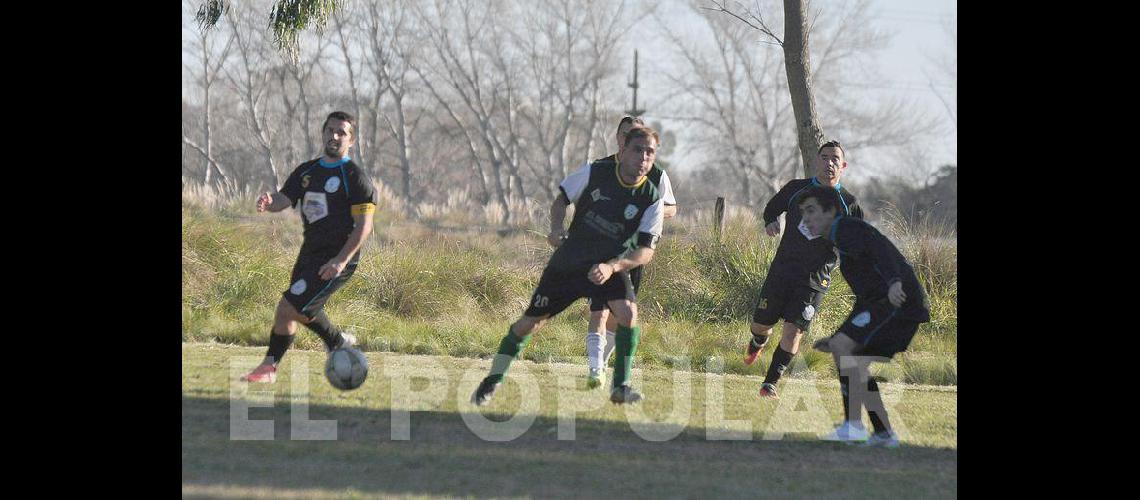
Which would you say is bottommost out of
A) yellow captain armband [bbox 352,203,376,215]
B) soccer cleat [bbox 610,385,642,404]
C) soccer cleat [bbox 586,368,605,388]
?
soccer cleat [bbox 610,385,642,404]

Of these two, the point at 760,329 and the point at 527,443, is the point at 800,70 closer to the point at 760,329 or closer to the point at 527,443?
the point at 760,329

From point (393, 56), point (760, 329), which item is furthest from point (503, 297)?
point (393, 56)

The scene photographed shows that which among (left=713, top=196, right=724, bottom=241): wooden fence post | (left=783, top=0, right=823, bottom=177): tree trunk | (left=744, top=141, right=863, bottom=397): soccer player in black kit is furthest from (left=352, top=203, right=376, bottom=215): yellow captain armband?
(left=713, top=196, right=724, bottom=241): wooden fence post

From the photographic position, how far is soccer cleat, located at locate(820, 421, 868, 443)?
19.8 ft

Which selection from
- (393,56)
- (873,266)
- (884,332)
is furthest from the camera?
(393,56)

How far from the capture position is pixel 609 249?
652 centimetres

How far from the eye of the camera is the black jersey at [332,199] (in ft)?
21.7

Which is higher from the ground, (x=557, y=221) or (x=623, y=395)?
(x=557, y=221)

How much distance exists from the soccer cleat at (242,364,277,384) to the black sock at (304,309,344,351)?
1.14ft

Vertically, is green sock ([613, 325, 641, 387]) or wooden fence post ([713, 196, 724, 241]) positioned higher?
wooden fence post ([713, 196, 724, 241])

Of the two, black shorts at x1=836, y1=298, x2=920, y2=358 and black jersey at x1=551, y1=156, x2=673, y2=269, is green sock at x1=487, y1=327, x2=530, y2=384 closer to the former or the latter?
black jersey at x1=551, y1=156, x2=673, y2=269

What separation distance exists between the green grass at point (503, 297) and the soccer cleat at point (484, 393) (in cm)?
323

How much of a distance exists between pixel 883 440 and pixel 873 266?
0.96m

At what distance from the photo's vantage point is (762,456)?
5.61 m
